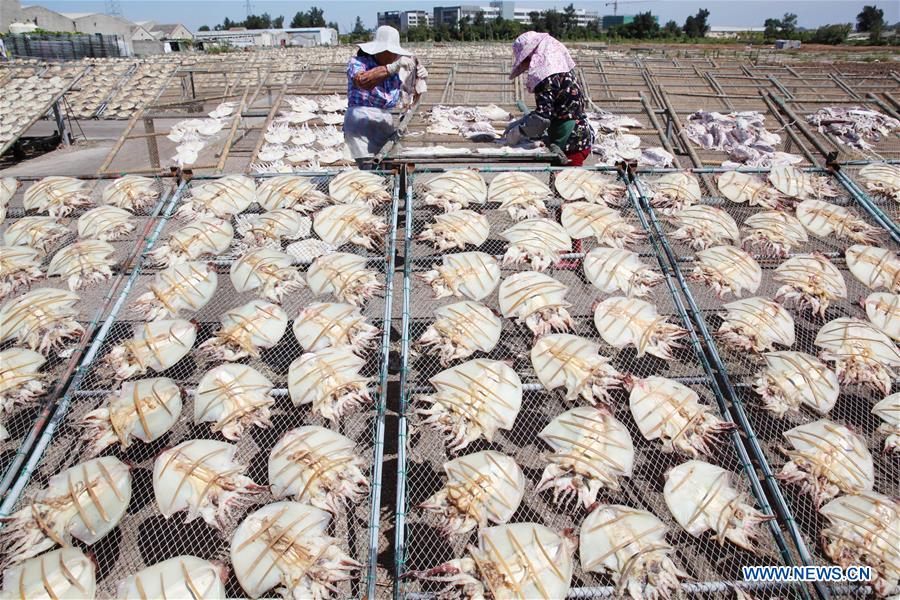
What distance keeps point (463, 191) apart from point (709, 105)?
10.5 metres

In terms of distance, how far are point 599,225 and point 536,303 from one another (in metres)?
1.12

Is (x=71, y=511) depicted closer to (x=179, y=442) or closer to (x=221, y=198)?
(x=179, y=442)

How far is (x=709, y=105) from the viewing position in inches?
480

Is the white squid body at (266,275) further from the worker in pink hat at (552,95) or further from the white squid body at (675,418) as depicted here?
the worker in pink hat at (552,95)

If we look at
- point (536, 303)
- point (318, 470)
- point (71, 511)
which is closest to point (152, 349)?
point (71, 511)

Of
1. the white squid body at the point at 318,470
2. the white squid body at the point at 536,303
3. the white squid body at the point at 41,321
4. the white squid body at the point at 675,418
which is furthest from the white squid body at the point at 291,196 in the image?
the white squid body at the point at 675,418

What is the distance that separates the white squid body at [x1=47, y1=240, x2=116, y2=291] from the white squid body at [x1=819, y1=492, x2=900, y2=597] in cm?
528

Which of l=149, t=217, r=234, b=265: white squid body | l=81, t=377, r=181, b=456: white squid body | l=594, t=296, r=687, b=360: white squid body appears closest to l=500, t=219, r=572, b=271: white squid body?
l=594, t=296, r=687, b=360: white squid body

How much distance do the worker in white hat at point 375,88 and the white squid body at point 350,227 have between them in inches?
68.1

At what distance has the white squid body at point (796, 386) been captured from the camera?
10.5ft

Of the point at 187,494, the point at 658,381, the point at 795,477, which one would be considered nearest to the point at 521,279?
the point at 658,381

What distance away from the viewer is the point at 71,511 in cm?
266

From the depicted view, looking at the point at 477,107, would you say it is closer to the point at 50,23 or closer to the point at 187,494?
the point at 187,494

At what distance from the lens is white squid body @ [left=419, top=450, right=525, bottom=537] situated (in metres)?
2.67
